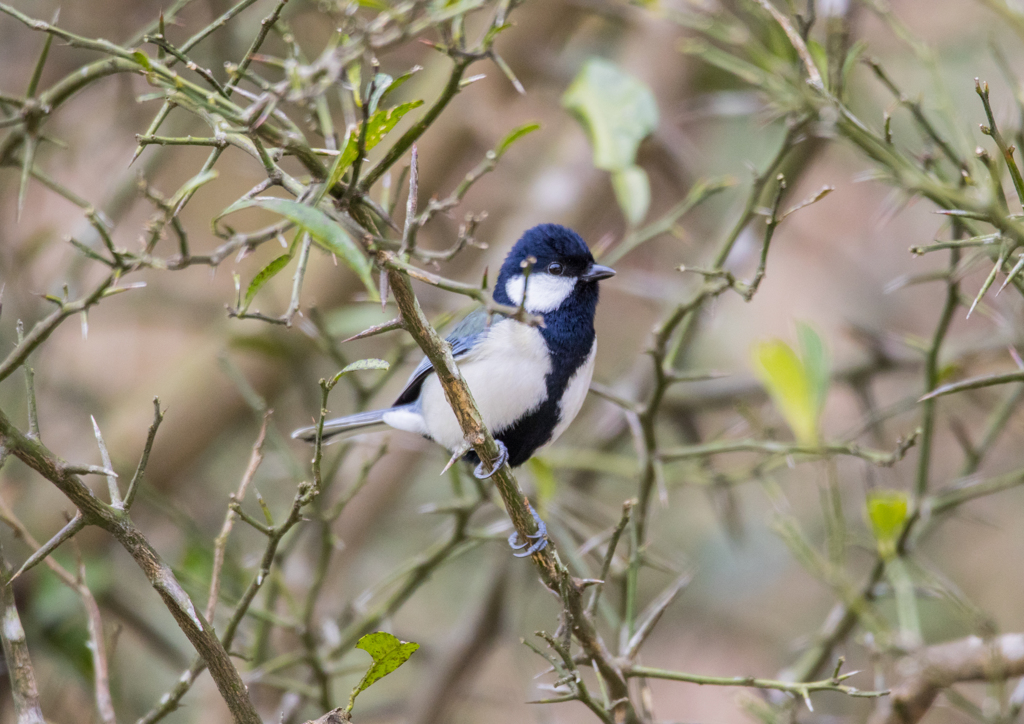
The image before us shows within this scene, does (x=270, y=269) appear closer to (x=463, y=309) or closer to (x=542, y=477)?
(x=542, y=477)

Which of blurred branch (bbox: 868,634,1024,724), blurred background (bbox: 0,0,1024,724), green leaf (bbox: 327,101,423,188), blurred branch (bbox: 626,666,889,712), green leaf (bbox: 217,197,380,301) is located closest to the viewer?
green leaf (bbox: 217,197,380,301)

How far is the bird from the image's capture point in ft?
8.75

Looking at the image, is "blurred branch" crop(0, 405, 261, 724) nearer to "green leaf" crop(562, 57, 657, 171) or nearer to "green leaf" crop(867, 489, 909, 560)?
Answer: "green leaf" crop(867, 489, 909, 560)

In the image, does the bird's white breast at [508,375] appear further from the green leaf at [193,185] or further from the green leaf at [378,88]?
the green leaf at [193,185]

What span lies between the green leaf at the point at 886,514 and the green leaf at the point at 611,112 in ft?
3.87

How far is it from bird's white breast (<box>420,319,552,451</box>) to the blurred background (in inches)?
10.3

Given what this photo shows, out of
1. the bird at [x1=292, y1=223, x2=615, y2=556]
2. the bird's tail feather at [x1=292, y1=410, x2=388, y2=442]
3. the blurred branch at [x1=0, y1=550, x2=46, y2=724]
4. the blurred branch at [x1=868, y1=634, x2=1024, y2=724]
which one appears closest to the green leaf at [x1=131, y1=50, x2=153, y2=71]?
the blurred branch at [x1=0, y1=550, x2=46, y2=724]

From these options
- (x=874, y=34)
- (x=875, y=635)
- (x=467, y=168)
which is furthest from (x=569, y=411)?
(x=874, y=34)

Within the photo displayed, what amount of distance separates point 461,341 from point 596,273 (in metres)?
0.52

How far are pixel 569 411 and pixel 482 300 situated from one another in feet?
4.72

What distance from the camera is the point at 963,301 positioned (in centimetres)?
218

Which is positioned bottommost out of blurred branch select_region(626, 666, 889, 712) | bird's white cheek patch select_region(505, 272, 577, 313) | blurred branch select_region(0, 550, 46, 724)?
blurred branch select_region(626, 666, 889, 712)

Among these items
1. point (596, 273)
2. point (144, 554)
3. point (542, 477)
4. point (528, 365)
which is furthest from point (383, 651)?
point (596, 273)

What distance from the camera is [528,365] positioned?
265 centimetres
